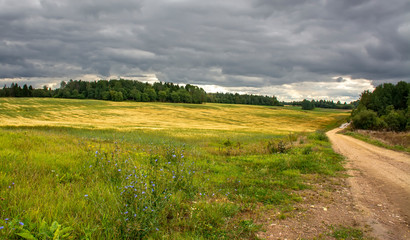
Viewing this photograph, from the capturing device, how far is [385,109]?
2911 inches

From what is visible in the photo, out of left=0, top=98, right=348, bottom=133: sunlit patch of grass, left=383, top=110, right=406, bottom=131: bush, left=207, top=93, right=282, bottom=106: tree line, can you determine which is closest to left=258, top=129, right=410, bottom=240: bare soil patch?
left=0, top=98, right=348, bottom=133: sunlit patch of grass

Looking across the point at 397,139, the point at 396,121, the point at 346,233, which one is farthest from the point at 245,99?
the point at 346,233

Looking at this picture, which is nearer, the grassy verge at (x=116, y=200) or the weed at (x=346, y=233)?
the grassy verge at (x=116, y=200)

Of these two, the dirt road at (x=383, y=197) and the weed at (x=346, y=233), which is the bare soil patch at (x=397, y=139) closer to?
the dirt road at (x=383, y=197)

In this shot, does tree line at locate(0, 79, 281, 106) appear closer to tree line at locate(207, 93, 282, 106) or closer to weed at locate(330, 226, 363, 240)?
tree line at locate(207, 93, 282, 106)

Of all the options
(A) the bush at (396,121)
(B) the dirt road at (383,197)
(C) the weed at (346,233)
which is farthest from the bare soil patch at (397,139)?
(A) the bush at (396,121)

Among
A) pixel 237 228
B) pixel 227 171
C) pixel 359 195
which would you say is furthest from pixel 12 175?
pixel 359 195

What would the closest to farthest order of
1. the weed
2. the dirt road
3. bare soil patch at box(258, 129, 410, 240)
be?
the weed
bare soil patch at box(258, 129, 410, 240)
the dirt road

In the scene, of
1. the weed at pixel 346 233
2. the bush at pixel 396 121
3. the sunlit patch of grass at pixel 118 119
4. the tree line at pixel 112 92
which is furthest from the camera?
the tree line at pixel 112 92

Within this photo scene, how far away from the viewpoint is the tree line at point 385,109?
186 ft

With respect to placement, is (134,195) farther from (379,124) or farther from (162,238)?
(379,124)

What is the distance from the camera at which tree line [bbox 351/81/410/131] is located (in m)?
56.6

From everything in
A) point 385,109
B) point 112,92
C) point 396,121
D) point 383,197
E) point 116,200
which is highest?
point 112,92

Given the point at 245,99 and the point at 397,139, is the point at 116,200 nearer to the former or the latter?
the point at 397,139
